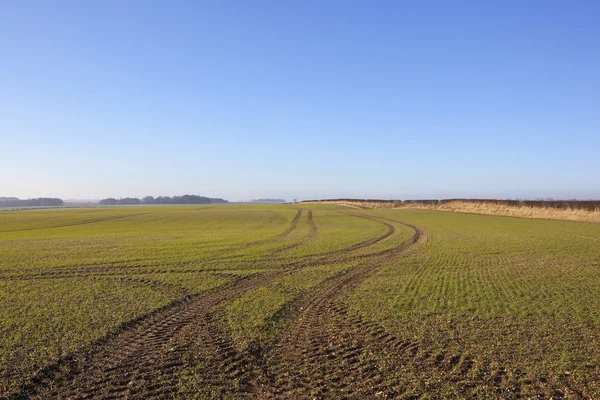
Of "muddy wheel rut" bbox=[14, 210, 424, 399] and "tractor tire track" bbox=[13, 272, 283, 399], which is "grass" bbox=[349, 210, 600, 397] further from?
"tractor tire track" bbox=[13, 272, 283, 399]

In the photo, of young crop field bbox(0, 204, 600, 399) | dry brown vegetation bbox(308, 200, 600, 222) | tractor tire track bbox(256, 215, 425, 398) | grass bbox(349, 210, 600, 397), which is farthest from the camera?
dry brown vegetation bbox(308, 200, 600, 222)

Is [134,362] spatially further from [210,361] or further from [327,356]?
[327,356]

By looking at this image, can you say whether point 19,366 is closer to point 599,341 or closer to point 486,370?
point 486,370

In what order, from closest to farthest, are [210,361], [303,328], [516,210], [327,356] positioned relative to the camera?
1. [210,361]
2. [327,356]
3. [303,328]
4. [516,210]

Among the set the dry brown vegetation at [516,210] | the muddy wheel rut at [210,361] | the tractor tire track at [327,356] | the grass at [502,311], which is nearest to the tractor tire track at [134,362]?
the muddy wheel rut at [210,361]

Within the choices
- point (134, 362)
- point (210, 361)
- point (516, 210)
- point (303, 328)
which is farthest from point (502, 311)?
point (516, 210)

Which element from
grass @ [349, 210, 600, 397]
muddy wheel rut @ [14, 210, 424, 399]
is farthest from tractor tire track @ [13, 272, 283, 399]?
grass @ [349, 210, 600, 397]
